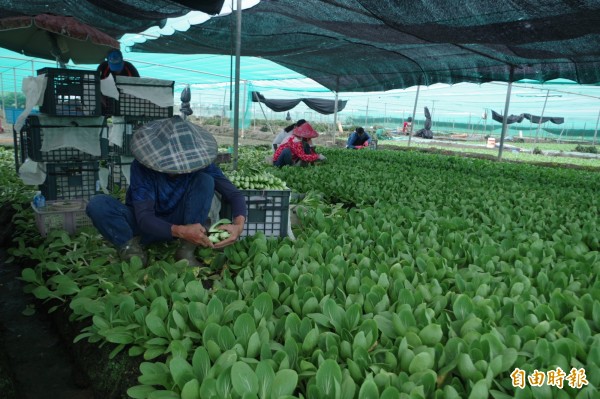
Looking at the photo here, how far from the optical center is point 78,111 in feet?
12.6

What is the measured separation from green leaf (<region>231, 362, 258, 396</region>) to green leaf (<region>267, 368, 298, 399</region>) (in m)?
0.06

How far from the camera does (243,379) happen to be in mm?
1317

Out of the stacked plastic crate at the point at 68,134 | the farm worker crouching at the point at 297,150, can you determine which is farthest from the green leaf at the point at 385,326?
the farm worker crouching at the point at 297,150

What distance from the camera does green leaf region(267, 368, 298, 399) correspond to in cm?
131

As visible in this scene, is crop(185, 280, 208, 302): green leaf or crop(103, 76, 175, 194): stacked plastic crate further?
crop(103, 76, 175, 194): stacked plastic crate

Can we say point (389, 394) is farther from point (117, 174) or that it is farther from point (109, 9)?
point (109, 9)

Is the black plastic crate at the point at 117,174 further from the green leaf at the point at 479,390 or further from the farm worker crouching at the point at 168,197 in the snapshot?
the green leaf at the point at 479,390

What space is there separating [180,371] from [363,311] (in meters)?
0.82

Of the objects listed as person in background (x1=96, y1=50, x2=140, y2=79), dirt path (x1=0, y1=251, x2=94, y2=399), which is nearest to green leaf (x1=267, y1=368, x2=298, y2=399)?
dirt path (x1=0, y1=251, x2=94, y2=399)

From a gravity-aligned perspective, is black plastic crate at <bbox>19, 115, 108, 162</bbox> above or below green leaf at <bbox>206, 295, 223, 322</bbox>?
above

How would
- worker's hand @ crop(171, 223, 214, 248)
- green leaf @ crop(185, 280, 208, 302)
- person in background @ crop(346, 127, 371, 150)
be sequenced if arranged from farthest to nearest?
person in background @ crop(346, 127, 371, 150)
worker's hand @ crop(171, 223, 214, 248)
green leaf @ crop(185, 280, 208, 302)

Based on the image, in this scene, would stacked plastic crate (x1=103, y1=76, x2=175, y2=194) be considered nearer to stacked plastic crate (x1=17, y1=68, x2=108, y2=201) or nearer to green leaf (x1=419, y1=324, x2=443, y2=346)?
stacked plastic crate (x1=17, y1=68, x2=108, y2=201)

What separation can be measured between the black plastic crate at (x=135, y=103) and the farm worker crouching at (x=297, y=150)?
2.27 meters

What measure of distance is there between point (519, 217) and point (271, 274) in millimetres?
2356
